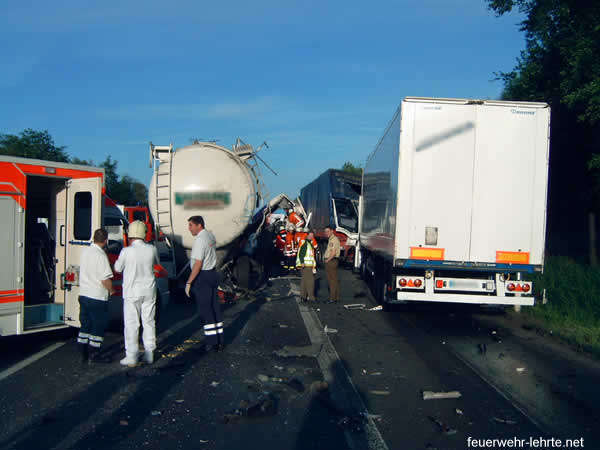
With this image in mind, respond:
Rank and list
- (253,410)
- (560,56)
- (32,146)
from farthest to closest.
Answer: (32,146) → (560,56) → (253,410)

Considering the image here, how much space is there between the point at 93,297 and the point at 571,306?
28.0 feet

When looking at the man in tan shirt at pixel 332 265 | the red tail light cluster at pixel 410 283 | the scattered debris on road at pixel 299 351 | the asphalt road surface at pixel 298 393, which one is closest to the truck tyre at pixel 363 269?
the man in tan shirt at pixel 332 265

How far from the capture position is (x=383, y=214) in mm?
10828

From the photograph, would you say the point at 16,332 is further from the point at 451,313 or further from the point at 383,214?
the point at 451,313

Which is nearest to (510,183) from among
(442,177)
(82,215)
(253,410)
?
(442,177)

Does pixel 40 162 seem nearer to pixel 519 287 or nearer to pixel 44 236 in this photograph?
pixel 44 236

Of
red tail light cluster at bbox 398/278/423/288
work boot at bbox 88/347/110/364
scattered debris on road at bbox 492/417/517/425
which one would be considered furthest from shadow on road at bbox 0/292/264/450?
red tail light cluster at bbox 398/278/423/288

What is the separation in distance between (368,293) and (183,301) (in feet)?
16.0

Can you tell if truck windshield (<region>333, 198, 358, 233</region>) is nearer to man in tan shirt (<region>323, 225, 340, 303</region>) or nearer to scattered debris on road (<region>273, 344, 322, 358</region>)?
man in tan shirt (<region>323, 225, 340, 303</region>)

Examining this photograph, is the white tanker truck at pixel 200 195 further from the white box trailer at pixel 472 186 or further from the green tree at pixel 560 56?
the green tree at pixel 560 56

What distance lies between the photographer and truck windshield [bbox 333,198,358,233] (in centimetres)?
1986

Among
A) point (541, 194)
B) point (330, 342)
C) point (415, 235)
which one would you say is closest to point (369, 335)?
point (330, 342)

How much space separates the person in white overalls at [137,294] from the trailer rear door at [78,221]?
3.68 feet

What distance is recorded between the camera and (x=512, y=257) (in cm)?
881
